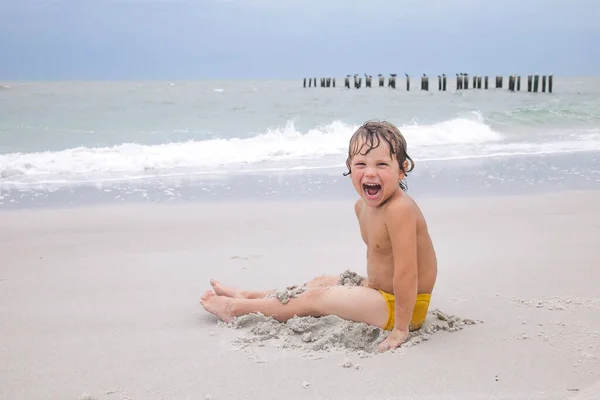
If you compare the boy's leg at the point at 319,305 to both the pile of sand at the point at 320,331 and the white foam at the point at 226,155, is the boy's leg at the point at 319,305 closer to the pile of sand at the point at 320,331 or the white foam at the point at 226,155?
the pile of sand at the point at 320,331

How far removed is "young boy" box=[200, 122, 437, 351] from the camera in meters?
2.72

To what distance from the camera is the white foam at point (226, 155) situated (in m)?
9.28

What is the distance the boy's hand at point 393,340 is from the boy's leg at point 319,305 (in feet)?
0.43

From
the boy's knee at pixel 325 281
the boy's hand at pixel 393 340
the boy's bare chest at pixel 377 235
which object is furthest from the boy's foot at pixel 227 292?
→ the boy's hand at pixel 393 340

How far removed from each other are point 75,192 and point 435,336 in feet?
18.5

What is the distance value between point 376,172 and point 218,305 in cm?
103

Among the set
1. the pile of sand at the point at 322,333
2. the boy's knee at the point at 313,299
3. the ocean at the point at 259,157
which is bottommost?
the pile of sand at the point at 322,333

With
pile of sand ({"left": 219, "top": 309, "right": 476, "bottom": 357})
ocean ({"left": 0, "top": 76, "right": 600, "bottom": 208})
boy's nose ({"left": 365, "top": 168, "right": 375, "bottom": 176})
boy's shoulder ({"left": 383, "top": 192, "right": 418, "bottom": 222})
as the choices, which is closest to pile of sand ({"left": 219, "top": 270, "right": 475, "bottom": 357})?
pile of sand ({"left": 219, "top": 309, "right": 476, "bottom": 357})

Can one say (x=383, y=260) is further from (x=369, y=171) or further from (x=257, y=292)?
(x=257, y=292)

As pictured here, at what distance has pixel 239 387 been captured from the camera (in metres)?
2.31

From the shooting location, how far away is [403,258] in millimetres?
2715

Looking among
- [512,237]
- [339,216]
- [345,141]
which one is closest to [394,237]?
[512,237]

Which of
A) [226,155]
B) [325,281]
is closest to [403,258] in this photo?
[325,281]

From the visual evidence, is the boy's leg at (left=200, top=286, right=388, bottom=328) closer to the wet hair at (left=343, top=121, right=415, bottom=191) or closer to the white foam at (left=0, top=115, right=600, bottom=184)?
the wet hair at (left=343, top=121, right=415, bottom=191)
